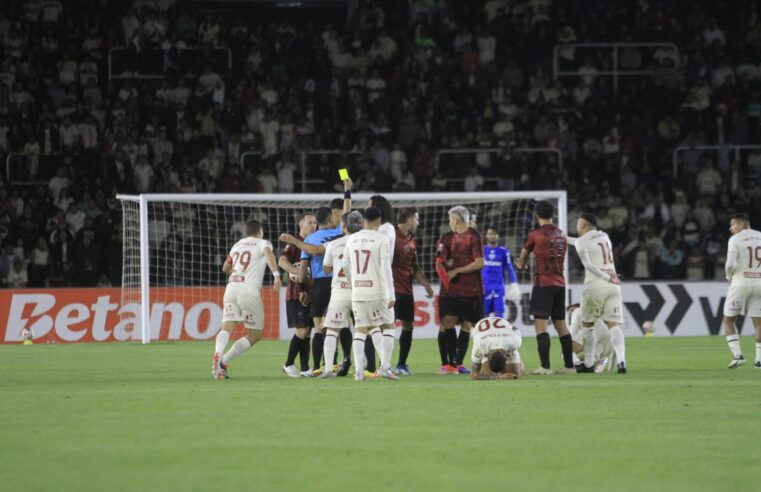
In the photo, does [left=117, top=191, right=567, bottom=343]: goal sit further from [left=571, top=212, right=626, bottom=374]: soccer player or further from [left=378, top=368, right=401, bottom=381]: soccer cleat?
[left=378, top=368, right=401, bottom=381]: soccer cleat

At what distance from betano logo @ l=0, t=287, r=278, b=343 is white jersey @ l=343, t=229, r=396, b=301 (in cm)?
1150

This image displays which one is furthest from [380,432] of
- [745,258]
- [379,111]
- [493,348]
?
[379,111]

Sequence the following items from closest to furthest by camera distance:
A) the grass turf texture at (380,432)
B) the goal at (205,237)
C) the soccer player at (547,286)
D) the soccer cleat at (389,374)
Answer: the grass turf texture at (380,432) → the soccer cleat at (389,374) → the soccer player at (547,286) → the goal at (205,237)

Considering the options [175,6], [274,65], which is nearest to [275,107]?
[274,65]

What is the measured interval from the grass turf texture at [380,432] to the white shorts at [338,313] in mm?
705

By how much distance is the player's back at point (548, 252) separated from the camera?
16016 mm

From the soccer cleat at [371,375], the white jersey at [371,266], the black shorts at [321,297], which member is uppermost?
the white jersey at [371,266]

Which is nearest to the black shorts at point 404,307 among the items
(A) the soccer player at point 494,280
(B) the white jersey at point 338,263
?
(B) the white jersey at point 338,263

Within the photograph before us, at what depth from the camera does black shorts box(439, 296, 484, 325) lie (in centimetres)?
1638

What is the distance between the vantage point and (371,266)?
48.2 feet

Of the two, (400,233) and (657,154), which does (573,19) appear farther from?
(400,233)

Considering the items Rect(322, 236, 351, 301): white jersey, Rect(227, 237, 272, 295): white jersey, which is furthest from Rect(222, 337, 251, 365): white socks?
Rect(322, 236, 351, 301): white jersey

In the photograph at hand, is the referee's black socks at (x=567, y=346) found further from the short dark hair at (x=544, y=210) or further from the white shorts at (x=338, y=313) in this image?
the white shorts at (x=338, y=313)

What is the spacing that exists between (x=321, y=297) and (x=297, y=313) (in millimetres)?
498
